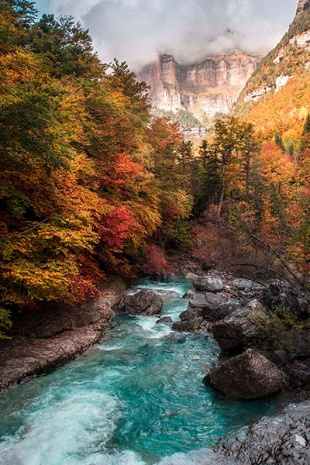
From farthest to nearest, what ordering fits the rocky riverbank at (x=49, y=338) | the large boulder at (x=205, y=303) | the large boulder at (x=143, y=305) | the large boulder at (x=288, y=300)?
the large boulder at (x=143, y=305), the large boulder at (x=205, y=303), the large boulder at (x=288, y=300), the rocky riverbank at (x=49, y=338)

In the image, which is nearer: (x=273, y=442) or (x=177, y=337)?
(x=273, y=442)

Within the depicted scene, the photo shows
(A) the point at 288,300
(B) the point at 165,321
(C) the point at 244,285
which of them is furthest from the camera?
(C) the point at 244,285

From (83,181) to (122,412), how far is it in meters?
10.3

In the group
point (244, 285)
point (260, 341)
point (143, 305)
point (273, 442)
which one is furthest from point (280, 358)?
point (244, 285)

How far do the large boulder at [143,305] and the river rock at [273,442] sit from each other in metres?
10.3

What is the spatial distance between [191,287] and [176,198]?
9.26 metres

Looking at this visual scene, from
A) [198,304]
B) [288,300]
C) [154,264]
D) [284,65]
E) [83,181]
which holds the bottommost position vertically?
[198,304]

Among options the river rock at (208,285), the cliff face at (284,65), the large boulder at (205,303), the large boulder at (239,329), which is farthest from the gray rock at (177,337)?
the cliff face at (284,65)

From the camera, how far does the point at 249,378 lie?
806cm

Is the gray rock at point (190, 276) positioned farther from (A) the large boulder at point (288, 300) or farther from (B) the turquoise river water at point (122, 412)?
(B) the turquoise river water at point (122, 412)

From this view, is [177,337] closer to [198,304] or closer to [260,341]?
[260,341]

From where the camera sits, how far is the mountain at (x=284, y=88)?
297ft

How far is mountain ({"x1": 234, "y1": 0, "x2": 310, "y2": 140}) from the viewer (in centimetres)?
9044

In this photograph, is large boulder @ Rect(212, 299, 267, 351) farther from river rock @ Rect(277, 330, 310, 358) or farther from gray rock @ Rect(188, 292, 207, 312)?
gray rock @ Rect(188, 292, 207, 312)
